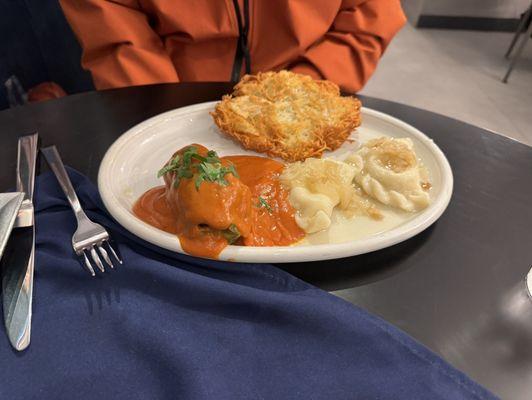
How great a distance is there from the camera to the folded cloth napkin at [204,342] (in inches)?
28.9

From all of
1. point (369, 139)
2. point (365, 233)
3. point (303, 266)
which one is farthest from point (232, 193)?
point (369, 139)

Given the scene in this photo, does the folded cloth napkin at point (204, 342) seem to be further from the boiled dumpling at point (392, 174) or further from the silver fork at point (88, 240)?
the boiled dumpling at point (392, 174)

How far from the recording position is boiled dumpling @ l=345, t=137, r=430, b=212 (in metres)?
1.12

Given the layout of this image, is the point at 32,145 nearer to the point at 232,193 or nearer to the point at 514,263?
the point at 232,193

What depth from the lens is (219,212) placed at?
92 centimetres

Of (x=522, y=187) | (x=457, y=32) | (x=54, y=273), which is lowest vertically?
(x=457, y=32)

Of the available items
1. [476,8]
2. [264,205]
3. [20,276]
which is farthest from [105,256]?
[476,8]

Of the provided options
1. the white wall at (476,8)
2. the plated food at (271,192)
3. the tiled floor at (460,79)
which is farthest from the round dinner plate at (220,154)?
the white wall at (476,8)

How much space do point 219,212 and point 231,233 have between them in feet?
0.21

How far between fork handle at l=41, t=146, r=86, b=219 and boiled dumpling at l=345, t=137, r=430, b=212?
2.59 ft

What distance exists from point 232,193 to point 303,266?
9.9 inches

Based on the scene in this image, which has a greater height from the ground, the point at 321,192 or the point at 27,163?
the point at 321,192

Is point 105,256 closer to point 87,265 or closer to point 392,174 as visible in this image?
point 87,265

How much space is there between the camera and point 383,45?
6.36ft
